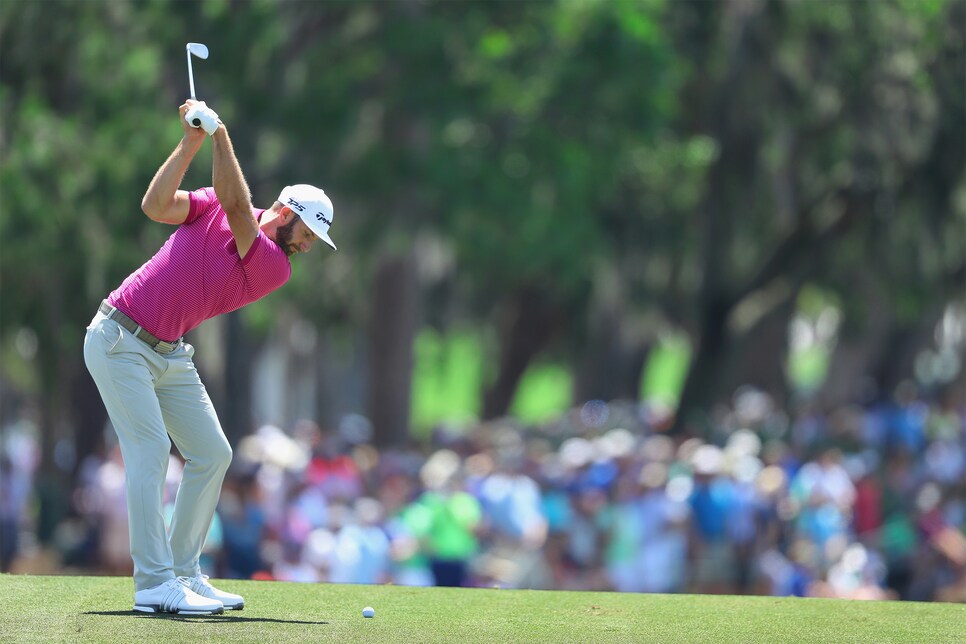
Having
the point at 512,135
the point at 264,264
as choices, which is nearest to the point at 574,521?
the point at 512,135

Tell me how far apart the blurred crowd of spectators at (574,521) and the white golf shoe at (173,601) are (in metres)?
5.07

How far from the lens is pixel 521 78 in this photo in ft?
62.4

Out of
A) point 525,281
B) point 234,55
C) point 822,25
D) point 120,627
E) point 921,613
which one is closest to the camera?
point 120,627

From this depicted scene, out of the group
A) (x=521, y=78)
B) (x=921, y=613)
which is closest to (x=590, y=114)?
(x=521, y=78)

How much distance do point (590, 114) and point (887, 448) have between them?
22.1 ft

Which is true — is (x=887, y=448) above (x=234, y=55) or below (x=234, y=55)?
below

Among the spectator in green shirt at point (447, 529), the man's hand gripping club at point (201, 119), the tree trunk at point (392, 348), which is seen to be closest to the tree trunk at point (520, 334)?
the tree trunk at point (392, 348)

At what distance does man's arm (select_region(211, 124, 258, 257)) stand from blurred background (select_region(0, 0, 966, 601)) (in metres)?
6.70

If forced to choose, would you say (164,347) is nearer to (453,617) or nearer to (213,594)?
(213,594)

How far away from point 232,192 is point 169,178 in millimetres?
236

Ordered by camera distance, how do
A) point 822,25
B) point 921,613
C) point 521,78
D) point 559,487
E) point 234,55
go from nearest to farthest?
point 921,613, point 559,487, point 234,55, point 521,78, point 822,25

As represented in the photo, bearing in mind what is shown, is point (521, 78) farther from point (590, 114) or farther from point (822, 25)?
point (822, 25)


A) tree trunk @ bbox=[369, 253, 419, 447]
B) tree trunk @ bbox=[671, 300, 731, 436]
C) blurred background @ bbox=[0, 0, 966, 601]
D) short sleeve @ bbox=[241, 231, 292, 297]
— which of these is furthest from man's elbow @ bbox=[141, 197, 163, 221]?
tree trunk @ bbox=[671, 300, 731, 436]

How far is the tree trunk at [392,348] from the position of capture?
74.5 ft
